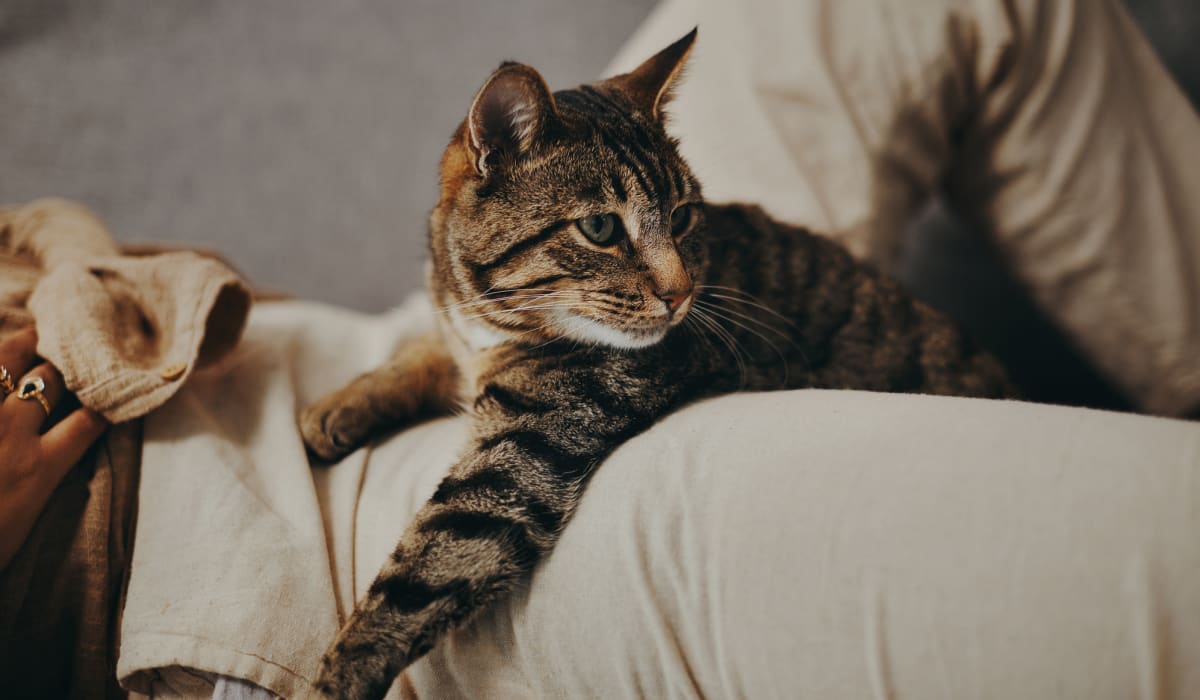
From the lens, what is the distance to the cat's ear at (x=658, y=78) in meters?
0.81

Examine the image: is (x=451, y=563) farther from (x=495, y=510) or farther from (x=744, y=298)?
(x=744, y=298)

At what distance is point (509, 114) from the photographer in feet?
2.33

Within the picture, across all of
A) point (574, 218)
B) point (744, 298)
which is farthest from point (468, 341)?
point (744, 298)

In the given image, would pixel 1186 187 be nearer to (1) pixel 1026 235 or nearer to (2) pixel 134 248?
(1) pixel 1026 235

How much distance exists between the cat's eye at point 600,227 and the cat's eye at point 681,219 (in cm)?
7

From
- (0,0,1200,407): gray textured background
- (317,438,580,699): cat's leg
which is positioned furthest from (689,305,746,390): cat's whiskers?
(0,0,1200,407): gray textured background

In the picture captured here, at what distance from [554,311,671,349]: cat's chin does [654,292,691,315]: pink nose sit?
0.02 metres

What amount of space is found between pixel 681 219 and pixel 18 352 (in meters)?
0.74

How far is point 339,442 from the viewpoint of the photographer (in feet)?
2.80

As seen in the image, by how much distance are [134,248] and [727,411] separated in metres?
0.94

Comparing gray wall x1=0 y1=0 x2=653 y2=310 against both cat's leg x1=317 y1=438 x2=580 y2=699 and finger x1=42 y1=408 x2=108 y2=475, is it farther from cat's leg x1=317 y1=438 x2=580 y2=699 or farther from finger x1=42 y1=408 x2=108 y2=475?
cat's leg x1=317 y1=438 x2=580 y2=699

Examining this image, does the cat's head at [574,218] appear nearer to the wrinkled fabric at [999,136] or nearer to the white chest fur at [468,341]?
the white chest fur at [468,341]

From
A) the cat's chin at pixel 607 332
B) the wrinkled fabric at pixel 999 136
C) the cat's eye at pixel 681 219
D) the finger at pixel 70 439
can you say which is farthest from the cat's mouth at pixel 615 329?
the finger at pixel 70 439

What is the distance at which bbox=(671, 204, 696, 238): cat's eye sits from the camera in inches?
31.0
